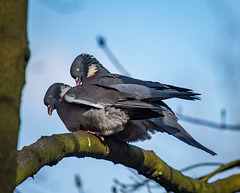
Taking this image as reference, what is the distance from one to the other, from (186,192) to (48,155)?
1.43m

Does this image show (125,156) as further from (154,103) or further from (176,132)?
(176,132)

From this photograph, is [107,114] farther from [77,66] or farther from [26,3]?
[77,66]

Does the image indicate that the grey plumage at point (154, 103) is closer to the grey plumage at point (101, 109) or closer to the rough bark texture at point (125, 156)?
the grey plumage at point (101, 109)

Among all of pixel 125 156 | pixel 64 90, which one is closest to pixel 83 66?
pixel 64 90

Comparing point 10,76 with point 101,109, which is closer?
point 10,76

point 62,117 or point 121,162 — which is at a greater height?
point 62,117

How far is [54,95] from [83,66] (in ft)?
6.77

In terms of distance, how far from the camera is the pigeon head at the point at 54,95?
12.9 ft

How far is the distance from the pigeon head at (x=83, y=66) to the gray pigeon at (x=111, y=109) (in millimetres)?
1957

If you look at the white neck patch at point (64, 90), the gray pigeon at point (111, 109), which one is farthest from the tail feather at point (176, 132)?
the white neck patch at point (64, 90)

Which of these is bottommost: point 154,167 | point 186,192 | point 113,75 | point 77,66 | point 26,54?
point 186,192

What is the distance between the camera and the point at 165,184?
11.0 feet

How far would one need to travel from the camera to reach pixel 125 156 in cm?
321

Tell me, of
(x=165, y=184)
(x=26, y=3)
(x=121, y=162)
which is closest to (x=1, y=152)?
(x=26, y=3)
